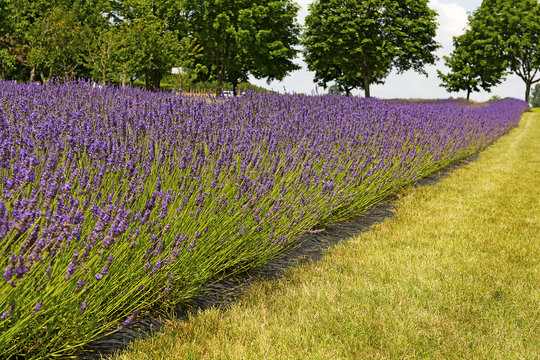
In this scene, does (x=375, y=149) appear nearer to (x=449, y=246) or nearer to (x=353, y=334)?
(x=449, y=246)

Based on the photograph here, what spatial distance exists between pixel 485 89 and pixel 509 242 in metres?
47.2

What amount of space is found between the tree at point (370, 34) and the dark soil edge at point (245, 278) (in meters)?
26.6

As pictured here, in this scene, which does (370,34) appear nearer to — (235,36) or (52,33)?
(235,36)

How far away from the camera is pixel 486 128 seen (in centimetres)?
1421

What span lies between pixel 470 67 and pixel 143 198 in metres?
48.7

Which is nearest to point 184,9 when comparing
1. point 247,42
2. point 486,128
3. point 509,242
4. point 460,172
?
point 247,42

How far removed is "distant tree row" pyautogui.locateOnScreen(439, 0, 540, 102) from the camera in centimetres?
4203

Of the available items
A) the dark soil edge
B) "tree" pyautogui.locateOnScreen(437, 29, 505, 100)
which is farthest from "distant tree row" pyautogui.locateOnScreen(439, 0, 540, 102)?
the dark soil edge

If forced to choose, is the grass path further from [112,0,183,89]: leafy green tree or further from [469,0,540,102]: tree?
[469,0,540,102]: tree

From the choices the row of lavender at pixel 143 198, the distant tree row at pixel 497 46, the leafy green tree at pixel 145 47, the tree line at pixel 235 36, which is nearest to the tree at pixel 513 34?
the distant tree row at pixel 497 46

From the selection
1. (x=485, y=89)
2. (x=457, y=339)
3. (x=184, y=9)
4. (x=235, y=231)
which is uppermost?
(x=184, y=9)

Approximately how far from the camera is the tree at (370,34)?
31.1m

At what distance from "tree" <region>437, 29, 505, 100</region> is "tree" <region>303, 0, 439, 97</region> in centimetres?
1174

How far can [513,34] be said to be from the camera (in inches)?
1708
